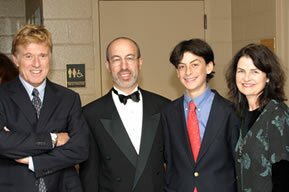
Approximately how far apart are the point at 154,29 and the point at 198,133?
5.82 ft

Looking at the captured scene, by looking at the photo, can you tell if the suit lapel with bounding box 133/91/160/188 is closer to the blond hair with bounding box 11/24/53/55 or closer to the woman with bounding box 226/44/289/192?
the woman with bounding box 226/44/289/192

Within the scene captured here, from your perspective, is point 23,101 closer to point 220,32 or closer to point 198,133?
point 198,133

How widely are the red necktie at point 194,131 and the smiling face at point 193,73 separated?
3.5 inches

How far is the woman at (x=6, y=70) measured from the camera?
3.11m

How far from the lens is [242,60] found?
7.86 ft

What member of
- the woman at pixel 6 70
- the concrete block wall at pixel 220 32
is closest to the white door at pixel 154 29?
the concrete block wall at pixel 220 32

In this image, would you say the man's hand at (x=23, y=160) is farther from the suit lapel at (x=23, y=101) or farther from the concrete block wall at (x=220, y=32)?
the concrete block wall at (x=220, y=32)

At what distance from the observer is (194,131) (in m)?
2.55

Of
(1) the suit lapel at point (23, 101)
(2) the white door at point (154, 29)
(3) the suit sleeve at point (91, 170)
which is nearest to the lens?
(1) the suit lapel at point (23, 101)

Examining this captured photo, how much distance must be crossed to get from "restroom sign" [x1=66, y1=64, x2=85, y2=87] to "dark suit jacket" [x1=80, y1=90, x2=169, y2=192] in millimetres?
1277

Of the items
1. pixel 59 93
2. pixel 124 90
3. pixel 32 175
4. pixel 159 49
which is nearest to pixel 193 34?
pixel 159 49

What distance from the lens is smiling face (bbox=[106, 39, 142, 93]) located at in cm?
269

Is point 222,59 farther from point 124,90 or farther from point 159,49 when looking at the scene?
point 124,90

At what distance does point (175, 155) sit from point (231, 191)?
35 centimetres
